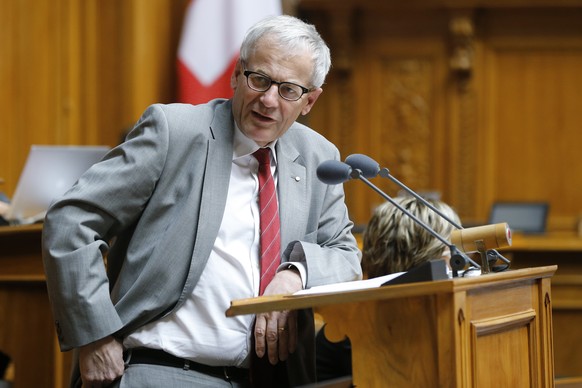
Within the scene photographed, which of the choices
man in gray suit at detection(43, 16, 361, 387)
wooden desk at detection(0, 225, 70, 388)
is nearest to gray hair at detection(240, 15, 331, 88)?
man in gray suit at detection(43, 16, 361, 387)

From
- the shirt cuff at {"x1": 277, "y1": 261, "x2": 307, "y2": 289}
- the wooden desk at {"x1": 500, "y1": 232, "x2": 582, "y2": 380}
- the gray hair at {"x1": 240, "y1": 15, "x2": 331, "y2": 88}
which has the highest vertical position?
the gray hair at {"x1": 240, "y1": 15, "x2": 331, "y2": 88}

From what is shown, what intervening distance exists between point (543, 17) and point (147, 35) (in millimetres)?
2774

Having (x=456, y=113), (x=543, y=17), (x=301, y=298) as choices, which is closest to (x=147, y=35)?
(x=456, y=113)

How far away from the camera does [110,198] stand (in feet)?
7.54

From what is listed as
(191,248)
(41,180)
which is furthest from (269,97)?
(41,180)

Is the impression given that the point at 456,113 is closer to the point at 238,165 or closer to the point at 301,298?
the point at 238,165

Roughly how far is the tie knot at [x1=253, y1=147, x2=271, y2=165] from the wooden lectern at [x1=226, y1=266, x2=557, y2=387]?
501mm

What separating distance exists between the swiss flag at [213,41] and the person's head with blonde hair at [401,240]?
3342 millimetres

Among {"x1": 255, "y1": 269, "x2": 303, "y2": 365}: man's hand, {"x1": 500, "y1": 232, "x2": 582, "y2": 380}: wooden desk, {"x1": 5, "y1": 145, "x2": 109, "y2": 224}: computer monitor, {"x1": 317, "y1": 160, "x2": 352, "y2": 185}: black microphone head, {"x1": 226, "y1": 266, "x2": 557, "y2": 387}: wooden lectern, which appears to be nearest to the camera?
{"x1": 226, "y1": 266, "x2": 557, "y2": 387}: wooden lectern

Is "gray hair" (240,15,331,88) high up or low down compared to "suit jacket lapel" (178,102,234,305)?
up

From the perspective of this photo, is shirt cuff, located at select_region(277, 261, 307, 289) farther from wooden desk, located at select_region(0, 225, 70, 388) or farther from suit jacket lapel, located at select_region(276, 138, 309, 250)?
wooden desk, located at select_region(0, 225, 70, 388)

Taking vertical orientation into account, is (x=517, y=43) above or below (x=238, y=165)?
above

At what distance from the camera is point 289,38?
237 centimetres

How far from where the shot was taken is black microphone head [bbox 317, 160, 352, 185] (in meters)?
2.20
